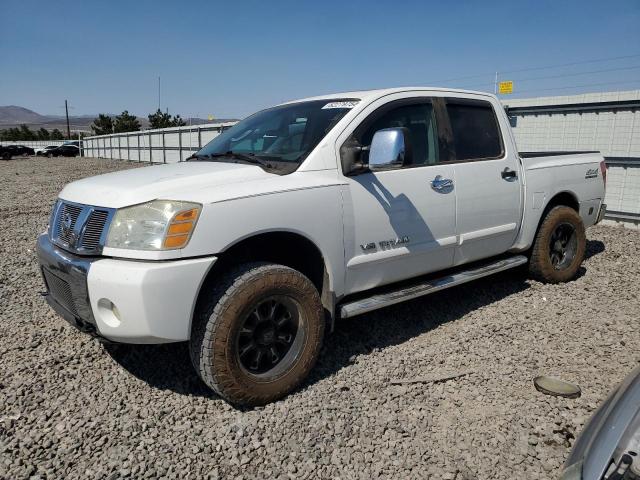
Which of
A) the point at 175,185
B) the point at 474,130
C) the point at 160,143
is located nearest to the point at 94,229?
the point at 175,185

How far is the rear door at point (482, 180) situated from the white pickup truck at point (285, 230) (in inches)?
0.6

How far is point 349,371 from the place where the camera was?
332 cm

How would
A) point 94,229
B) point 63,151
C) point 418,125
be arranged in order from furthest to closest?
point 63,151
point 418,125
point 94,229

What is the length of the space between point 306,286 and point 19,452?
1.71 m

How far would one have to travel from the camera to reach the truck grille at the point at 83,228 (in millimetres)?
2631

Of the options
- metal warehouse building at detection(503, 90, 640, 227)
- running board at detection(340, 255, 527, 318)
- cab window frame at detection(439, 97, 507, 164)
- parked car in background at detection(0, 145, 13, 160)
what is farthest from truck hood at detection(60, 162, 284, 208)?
parked car in background at detection(0, 145, 13, 160)

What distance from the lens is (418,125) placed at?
3766mm

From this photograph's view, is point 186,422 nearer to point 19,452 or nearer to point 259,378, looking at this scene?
point 259,378

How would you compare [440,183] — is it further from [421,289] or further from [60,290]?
[60,290]

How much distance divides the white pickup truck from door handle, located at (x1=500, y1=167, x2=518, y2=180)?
2 centimetres

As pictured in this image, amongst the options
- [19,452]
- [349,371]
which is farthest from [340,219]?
[19,452]

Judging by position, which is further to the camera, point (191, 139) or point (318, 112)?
point (191, 139)

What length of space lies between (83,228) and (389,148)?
1.85 meters

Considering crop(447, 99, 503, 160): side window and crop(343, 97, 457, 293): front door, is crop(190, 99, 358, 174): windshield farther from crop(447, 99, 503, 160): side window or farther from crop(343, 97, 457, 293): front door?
crop(447, 99, 503, 160): side window
